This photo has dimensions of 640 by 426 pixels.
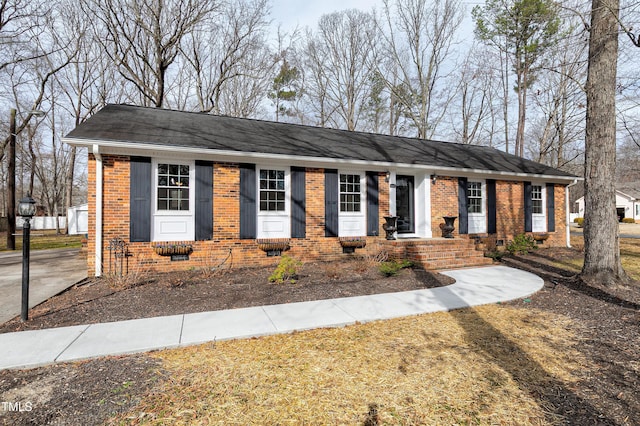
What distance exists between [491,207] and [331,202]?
6513mm

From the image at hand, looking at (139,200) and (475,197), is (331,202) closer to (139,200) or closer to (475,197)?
(139,200)

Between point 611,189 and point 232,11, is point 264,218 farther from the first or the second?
point 232,11

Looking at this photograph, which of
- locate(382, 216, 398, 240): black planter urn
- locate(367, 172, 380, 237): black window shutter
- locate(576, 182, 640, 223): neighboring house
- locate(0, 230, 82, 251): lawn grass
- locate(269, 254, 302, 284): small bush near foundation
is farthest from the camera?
locate(576, 182, 640, 223): neighboring house

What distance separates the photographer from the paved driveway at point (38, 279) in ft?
17.0

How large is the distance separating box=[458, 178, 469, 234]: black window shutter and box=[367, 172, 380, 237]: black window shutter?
11.1ft

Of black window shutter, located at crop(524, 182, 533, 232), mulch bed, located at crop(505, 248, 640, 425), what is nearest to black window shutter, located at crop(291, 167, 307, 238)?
mulch bed, located at crop(505, 248, 640, 425)

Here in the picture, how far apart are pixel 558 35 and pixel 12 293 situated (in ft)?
76.5

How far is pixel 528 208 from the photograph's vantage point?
39.2 feet

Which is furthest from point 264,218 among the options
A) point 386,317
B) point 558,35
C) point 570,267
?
point 558,35

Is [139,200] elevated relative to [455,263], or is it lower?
elevated

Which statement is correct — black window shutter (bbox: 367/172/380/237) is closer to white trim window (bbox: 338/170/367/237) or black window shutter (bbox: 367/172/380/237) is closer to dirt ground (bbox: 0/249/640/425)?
white trim window (bbox: 338/170/367/237)

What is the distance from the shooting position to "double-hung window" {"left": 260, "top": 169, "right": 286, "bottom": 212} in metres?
8.52

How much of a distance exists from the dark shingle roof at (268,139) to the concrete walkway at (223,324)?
4449 millimetres

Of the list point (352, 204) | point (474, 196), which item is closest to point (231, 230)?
point (352, 204)
